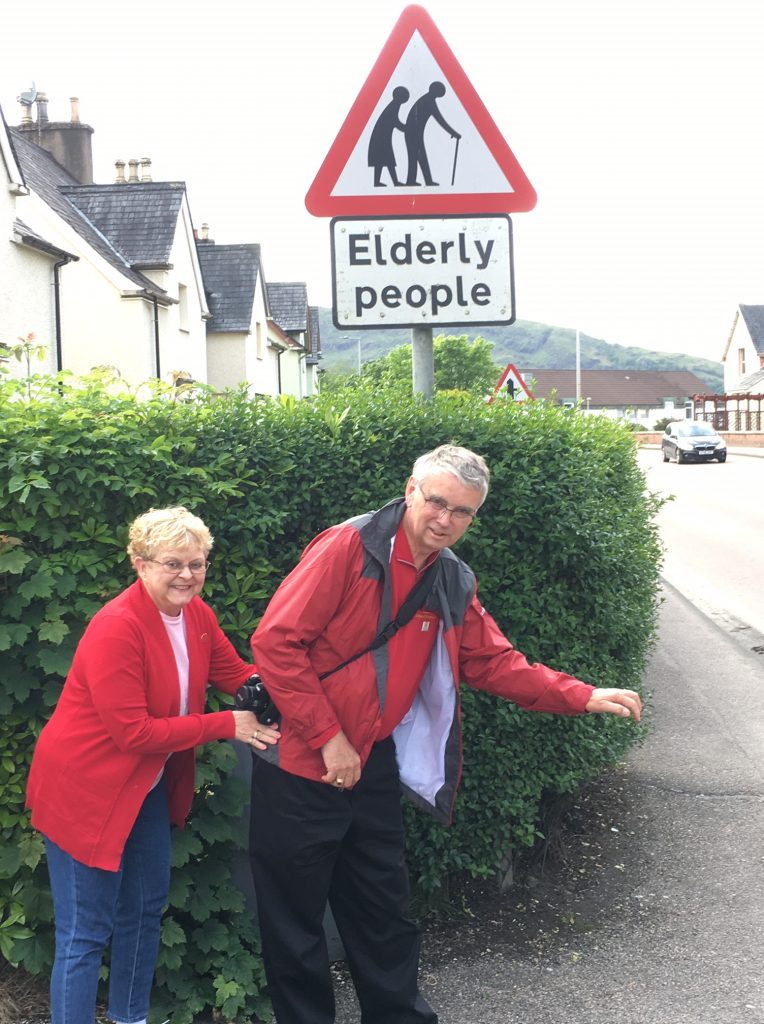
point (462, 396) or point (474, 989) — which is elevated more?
point (462, 396)

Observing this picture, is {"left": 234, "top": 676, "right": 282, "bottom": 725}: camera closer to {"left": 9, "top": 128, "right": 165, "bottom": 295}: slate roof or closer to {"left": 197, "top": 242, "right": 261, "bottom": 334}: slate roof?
{"left": 9, "top": 128, "right": 165, "bottom": 295}: slate roof

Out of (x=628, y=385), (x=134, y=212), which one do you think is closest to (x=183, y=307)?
(x=134, y=212)

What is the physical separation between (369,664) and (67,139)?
35368mm

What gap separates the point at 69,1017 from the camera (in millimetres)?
3074

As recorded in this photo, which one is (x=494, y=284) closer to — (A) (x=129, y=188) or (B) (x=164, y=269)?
(B) (x=164, y=269)

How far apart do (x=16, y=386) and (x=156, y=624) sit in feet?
4.14

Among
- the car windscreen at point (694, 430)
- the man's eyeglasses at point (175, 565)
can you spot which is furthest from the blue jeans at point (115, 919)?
the car windscreen at point (694, 430)

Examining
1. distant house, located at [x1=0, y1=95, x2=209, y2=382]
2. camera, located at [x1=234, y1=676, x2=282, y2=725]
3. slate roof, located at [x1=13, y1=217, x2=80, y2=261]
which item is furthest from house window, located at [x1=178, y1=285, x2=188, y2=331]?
camera, located at [x1=234, y1=676, x2=282, y2=725]

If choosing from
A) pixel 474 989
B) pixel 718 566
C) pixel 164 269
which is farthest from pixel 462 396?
pixel 164 269

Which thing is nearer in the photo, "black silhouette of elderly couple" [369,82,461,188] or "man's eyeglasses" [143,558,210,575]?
"man's eyeglasses" [143,558,210,575]

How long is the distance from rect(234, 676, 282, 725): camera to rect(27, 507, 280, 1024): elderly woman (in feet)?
0.08

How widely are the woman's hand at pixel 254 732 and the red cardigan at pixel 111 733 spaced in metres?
0.03

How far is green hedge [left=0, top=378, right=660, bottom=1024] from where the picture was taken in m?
3.71

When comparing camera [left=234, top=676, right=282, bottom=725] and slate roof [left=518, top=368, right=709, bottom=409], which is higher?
slate roof [left=518, top=368, right=709, bottom=409]
